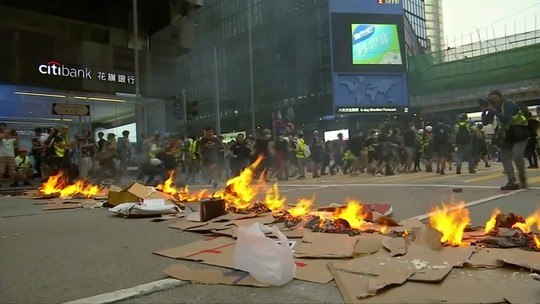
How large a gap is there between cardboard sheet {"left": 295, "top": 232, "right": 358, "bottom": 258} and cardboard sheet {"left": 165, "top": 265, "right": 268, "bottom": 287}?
0.39 m

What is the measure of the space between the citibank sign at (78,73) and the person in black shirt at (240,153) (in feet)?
18.3

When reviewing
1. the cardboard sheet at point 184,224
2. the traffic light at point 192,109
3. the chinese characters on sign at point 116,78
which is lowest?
the cardboard sheet at point 184,224

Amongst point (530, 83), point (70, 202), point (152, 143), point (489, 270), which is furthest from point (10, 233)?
point (530, 83)

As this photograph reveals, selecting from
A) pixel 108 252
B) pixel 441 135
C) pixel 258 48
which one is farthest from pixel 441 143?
pixel 108 252

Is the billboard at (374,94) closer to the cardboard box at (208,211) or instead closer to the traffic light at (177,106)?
the traffic light at (177,106)

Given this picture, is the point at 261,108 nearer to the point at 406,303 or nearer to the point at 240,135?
the point at 240,135

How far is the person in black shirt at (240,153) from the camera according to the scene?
26.5ft

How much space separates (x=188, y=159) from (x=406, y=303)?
7.88m

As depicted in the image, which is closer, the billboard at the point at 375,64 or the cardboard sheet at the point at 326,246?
the cardboard sheet at the point at 326,246

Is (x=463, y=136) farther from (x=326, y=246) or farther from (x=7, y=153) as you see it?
(x=7, y=153)

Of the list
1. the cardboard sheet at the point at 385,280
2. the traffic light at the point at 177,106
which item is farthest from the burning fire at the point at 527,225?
the traffic light at the point at 177,106

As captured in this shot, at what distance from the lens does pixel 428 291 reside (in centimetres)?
163

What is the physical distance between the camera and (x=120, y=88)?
1223 centimetres

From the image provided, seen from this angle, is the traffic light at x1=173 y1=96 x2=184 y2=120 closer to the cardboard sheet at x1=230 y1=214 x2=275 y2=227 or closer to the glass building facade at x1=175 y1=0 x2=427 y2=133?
the glass building facade at x1=175 y1=0 x2=427 y2=133
